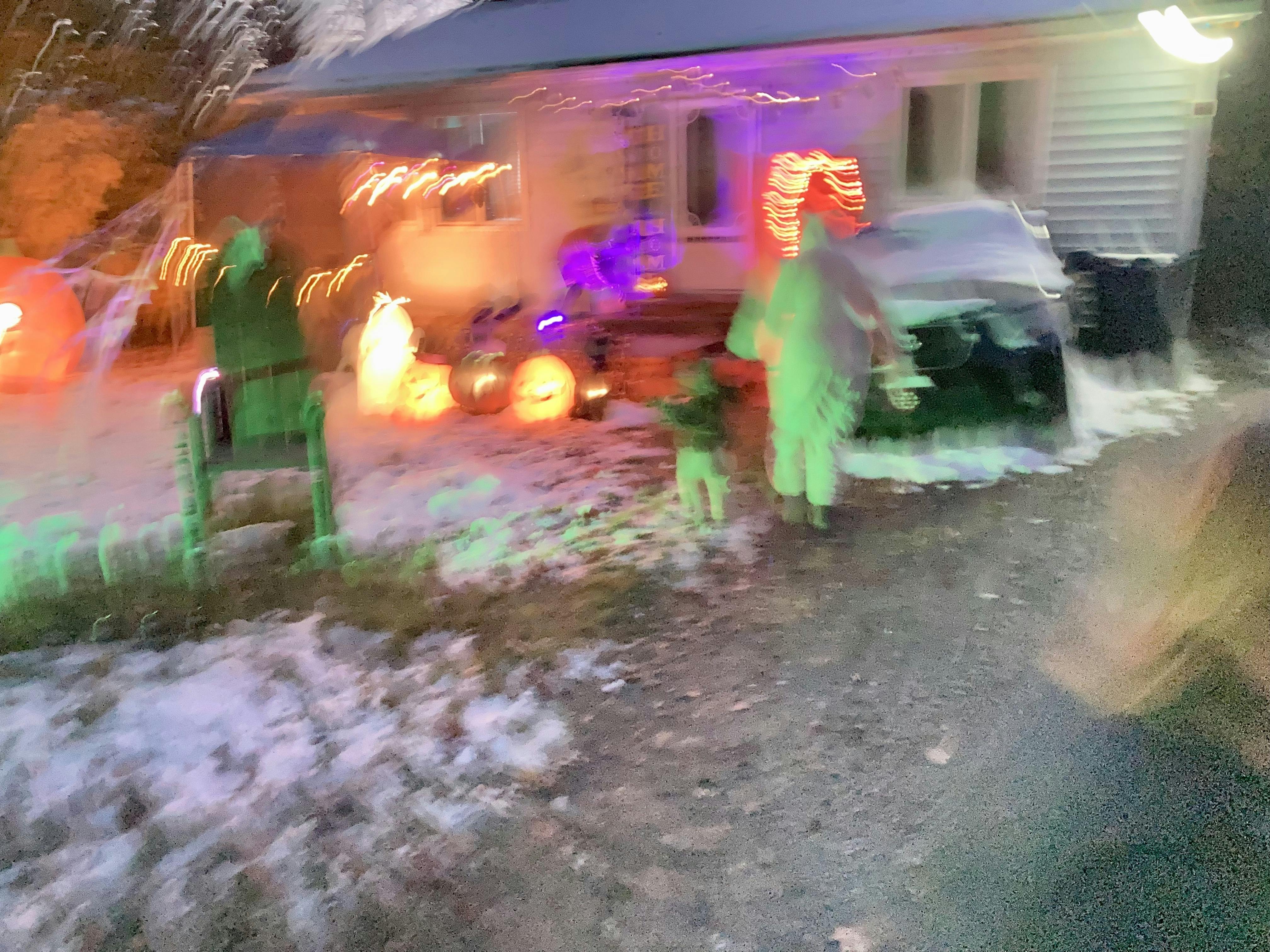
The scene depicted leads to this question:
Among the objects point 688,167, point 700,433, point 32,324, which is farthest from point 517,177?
point 700,433

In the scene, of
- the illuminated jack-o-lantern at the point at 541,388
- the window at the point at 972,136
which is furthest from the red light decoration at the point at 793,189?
the illuminated jack-o-lantern at the point at 541,388

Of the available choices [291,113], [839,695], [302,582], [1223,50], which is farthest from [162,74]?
[839,695]

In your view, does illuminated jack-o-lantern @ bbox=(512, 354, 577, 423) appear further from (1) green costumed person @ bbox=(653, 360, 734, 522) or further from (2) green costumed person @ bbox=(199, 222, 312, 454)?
(2) green costumed person @ bbox=(199, 222, 312, 454)

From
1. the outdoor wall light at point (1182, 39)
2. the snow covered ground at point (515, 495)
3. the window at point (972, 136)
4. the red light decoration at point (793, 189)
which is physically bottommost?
the snow covered ground at point (515, 495)

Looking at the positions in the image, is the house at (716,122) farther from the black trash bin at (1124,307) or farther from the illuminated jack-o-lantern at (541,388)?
the illuminated jack-o-lantern at (541,388)

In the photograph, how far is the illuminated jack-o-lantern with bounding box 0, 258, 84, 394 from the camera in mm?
9211

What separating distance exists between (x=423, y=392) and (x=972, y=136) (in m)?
6.85

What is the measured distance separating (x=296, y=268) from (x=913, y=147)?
8114 mm

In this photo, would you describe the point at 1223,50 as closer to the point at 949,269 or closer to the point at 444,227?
the point at 949,269

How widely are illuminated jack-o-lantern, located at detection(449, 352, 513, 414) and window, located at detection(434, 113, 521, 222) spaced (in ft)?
17.0

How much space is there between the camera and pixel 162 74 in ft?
48.8

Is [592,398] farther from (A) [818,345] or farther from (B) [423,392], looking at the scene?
(A) [818,345]

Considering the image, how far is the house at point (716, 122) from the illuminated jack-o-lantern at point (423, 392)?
3718 mm

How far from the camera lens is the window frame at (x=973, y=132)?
9.88 m
